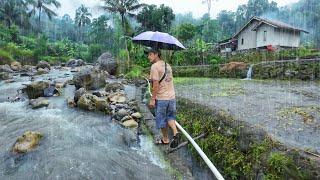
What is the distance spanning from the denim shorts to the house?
26143 mm

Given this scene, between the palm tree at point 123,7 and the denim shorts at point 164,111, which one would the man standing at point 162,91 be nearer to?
the denim shorts at point 164,111

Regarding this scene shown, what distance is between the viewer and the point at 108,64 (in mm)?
25953

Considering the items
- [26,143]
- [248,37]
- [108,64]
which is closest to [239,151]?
[26,143]

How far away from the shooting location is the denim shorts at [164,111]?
5551 mm

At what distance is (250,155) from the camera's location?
14.9ft

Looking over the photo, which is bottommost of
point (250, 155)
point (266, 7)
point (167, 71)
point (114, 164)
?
point (114, 164)

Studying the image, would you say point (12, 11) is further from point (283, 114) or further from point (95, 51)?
point (283, 114)

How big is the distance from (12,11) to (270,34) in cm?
4244

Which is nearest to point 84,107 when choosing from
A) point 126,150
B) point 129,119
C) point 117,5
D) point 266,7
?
point 129,119

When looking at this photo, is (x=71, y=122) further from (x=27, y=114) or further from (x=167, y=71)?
(x=167, y=71)

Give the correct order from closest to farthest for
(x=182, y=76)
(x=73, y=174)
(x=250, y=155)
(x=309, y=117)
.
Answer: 1. (x=250, y=155)
2. (x=73, y=174)
3. (x=309, y=117)
4. (x=182, y=76)

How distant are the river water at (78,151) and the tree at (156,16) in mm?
29446

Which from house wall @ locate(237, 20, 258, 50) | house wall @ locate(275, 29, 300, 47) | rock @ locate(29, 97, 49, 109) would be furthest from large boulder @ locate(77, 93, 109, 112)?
house wall @ locate(237, 20, 258, 50)

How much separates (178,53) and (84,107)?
16.1 meters
